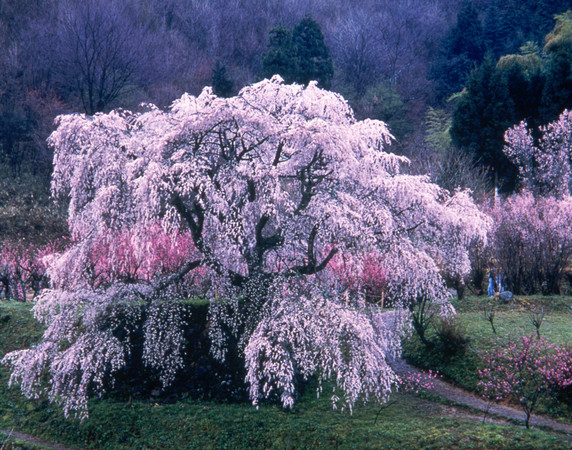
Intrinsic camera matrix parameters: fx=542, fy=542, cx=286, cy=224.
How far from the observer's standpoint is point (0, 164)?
88.5 ft

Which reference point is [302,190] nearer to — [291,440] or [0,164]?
[291,440]

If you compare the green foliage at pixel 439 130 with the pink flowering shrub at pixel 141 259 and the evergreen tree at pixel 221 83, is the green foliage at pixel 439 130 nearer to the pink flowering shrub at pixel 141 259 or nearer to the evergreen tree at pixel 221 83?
the evergreen tree at pixel 221 83

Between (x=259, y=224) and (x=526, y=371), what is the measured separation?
591 cm

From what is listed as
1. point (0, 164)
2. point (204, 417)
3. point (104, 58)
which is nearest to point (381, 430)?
point (204, 417)

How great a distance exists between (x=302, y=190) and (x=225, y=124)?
169cm

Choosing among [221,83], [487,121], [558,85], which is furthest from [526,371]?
[221,83]

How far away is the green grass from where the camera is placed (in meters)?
8.05

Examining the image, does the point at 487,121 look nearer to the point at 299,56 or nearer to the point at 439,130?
the point at 439,130

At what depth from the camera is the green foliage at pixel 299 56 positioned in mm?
30641

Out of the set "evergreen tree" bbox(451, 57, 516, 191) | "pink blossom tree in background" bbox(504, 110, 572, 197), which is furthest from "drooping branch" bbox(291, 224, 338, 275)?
"evergreen tree" bbox(451, 57, 516, 191)

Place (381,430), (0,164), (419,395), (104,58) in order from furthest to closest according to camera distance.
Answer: (104,58) → (0,164) → (419,395) → (381,430)

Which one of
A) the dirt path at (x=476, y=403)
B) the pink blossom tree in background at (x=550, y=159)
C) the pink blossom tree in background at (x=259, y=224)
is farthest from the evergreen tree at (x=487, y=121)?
the pink blossom tree in background at (x=259, y=224)

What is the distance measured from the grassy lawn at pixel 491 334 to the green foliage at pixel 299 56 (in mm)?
19401

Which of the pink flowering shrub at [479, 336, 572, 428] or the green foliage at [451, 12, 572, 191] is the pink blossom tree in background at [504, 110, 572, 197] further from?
the pink flowering shrub at [479, 336, 572, 428]
